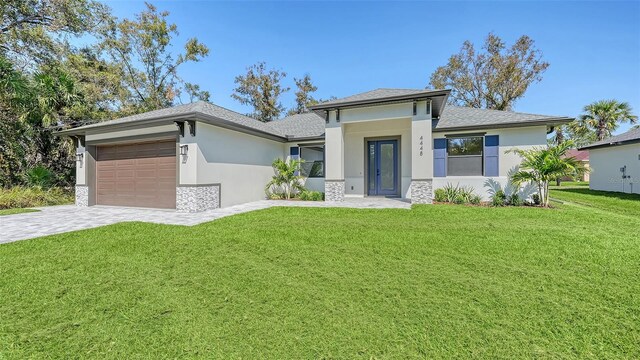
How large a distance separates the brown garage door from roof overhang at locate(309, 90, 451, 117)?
6.17m

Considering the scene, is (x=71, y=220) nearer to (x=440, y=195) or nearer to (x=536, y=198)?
(x=440, y=195)

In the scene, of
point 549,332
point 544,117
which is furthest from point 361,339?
point 544,117

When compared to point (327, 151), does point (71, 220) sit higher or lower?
lower

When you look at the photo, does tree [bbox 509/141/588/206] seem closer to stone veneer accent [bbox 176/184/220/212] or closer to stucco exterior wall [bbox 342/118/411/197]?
stucco exterior wall [bbox 342/118/411/197]

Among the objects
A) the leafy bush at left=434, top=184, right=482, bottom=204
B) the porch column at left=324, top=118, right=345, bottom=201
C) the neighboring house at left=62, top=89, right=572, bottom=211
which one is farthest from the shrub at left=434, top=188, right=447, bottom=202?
the porch column at left=324, top=118, right=345, bottom=201

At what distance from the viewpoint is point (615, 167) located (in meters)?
14.8

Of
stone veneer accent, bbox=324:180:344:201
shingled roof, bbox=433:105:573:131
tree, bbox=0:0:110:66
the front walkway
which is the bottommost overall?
the front walkway

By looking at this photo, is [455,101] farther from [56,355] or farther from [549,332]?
[56,355]

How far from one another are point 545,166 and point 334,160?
7.56 metres

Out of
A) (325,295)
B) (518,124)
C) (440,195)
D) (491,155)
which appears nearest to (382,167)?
(440,195)

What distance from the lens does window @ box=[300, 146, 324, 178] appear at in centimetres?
1292

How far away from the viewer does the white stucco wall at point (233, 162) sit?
905cm

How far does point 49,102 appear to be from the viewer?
12117mm

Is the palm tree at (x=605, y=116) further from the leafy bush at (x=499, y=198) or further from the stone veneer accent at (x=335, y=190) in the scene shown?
the stone veneer accent at (x=335, y=190)
